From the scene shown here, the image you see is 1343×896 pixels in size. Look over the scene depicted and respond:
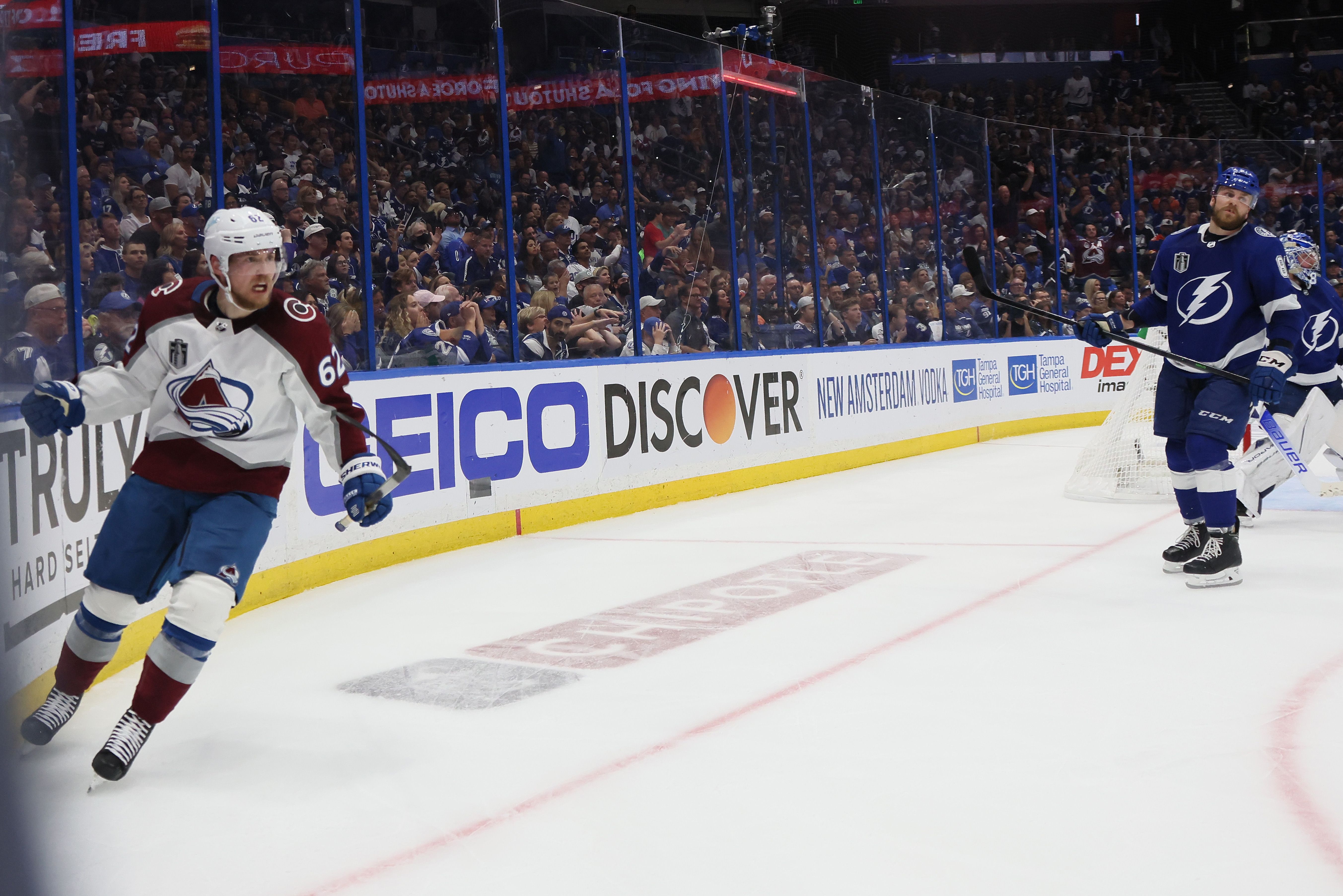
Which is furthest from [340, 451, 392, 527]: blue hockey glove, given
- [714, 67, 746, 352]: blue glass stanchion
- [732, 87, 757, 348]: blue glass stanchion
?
[732, 87, 757, 348]: blue glass stanchion

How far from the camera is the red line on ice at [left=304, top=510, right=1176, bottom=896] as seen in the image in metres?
2.14

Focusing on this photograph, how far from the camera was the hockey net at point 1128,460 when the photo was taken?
23.3 feet

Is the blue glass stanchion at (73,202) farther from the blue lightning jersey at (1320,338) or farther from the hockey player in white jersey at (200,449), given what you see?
the blue lightning jersey at (1320,338)

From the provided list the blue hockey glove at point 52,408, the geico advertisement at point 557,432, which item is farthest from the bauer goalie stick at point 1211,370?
the blue hockey glove at point 52,408

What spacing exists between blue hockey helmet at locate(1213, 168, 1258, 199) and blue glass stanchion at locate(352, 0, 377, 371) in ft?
11.8

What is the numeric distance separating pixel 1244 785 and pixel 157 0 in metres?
4.45

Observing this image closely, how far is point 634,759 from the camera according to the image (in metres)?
2.74

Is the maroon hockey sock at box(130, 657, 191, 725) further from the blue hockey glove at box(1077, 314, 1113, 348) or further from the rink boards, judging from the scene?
the blue hockey glove at box(1077, 314, 1113, 348)

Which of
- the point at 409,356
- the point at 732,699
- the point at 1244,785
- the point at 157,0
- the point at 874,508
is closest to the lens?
the point at 1244,785

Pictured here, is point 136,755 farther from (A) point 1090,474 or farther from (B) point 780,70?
(B) point 780,70

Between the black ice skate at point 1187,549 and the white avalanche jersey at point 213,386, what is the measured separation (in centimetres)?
337

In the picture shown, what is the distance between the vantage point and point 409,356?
582 cm

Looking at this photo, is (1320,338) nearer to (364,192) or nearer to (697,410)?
(697,410)

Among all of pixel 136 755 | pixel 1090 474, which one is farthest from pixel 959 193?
pixel 136 755
